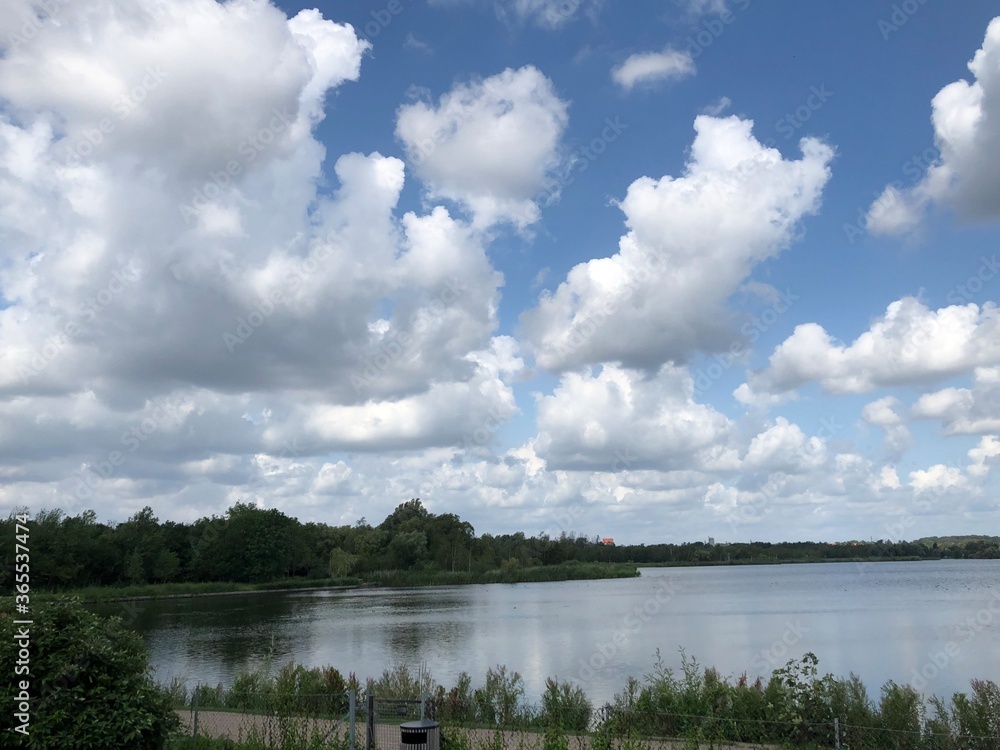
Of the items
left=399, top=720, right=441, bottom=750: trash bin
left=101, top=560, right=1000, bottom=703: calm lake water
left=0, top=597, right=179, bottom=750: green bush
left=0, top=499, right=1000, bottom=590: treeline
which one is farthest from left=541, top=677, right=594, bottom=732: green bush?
left=0, top=499, right=1000, bottom=590: treeline

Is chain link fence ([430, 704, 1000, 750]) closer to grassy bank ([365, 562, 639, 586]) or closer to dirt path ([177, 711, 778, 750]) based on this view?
dirt path ([177, 711, 778, 750])

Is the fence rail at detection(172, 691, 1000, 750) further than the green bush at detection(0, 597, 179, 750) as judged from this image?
Yes

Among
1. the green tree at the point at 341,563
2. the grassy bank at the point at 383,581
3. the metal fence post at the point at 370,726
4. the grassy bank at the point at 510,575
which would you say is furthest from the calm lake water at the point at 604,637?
the green tree at the point at 341,563

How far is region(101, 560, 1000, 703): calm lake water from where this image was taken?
1224 inches

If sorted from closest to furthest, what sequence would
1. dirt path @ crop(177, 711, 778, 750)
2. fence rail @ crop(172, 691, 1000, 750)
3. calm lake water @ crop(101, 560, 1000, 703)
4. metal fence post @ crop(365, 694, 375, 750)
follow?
1. fence rail @ crop(172, 691, 1000, 750)
2. metal fence post @ crop(365, 694, 375, 750)
3. dirt path @ crop(177, 711, 778, 750)
4. calm lake water @ crop(101, 560, 1000, 703)

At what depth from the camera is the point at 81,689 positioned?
398 inches

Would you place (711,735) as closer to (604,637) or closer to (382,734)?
(382,734)

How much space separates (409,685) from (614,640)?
2363cm

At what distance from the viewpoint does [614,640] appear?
41.3 meters

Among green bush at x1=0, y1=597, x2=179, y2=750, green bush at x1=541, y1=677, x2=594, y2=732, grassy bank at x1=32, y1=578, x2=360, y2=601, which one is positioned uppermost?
green bush at x1=0, y1=597, x2=179, y2=750

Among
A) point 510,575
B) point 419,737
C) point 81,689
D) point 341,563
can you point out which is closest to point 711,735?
point 419,737

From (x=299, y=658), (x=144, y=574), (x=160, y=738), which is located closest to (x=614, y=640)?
(x=299, y=658)

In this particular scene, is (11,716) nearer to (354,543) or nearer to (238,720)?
(238,720)

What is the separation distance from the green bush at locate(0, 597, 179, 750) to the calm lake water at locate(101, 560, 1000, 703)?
11423mm
